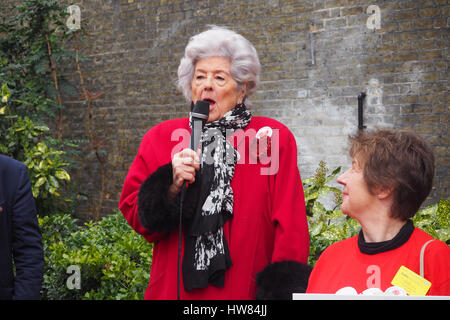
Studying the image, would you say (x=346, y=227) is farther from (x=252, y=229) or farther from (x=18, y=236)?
(x=18, y=236)

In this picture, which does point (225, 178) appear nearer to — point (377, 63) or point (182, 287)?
point (182, 287)

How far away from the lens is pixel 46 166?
5.16 meters

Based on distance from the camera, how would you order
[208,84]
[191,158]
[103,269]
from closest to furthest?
[191,158] → [208,84] → [103,269]

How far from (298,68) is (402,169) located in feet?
13.2

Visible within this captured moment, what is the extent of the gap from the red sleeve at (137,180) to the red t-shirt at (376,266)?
0.70m

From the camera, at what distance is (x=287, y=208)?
6.56 ft

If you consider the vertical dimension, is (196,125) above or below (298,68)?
below

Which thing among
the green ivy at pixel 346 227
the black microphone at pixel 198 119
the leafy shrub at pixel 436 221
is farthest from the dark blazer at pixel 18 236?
the leafy shrub at pixel 436 221

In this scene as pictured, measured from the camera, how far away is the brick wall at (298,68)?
16.0 feet

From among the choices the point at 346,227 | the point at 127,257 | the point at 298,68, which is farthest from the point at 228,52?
the point at 298,68

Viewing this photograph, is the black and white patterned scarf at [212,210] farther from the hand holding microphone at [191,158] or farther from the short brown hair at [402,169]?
the short brown hair at [402,169]

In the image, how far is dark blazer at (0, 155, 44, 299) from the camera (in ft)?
7.06

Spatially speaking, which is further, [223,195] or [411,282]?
[223,195]
